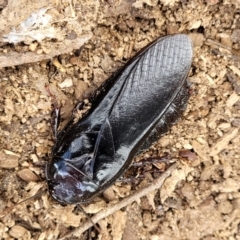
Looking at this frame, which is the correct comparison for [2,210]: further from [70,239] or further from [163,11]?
[163,11]

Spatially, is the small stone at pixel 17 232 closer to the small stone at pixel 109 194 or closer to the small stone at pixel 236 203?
the small stone at pixel 109 194

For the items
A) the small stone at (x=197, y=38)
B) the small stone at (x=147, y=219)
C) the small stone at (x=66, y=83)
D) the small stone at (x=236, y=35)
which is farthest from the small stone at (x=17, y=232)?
the small stone at (x=236, y=35)

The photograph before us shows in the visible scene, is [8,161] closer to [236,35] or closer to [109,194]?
[109,194]

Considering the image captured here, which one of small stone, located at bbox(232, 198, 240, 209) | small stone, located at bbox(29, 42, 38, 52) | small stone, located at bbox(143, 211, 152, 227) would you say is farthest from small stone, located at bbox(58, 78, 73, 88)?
small stone, located at bbox(232, 198, 240, 209)

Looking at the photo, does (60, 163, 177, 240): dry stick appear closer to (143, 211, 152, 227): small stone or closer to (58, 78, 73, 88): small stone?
(143, 211, 152, 227): small stone

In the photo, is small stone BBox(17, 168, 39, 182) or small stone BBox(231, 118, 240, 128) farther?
small stone BBox(231, 118, 240, 128)

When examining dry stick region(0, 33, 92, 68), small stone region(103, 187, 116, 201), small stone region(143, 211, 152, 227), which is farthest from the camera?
small stone region(143, 211, 152, 227)

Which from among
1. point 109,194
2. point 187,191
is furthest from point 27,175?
point 187,191
